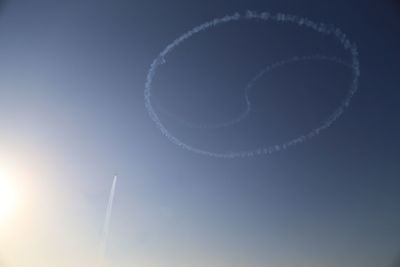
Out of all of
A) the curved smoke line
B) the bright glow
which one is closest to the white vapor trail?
the curved smoke line

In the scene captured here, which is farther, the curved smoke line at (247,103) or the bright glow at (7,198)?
the bright glow at (7,198)

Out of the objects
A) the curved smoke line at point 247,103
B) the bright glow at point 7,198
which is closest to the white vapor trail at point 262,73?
the curved smoke line at point 247,103

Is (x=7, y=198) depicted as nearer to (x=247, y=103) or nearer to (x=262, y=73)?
(x=247, y=103)

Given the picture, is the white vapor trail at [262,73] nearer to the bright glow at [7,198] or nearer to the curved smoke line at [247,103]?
the curved smoke line at [247,103]

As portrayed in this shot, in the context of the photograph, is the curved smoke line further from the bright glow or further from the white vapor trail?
the bright glow

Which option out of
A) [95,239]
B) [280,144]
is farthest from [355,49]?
[95,239]

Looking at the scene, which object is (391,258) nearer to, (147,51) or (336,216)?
(336,216)

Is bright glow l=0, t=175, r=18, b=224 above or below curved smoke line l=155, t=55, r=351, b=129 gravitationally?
below
